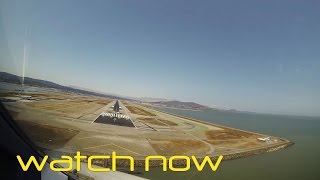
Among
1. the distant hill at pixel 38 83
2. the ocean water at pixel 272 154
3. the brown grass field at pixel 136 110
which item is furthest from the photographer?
the brown grass field at pixel 136 110

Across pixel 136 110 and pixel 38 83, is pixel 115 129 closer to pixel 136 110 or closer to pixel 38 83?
pixel 136 110

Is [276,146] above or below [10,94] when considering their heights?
below

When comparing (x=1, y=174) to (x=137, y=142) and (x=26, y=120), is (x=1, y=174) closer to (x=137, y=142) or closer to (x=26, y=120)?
(x=26, y=120)

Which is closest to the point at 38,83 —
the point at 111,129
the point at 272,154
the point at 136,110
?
the point at 111,129

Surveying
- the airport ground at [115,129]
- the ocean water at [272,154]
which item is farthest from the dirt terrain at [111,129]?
the ocean water at [272,154]

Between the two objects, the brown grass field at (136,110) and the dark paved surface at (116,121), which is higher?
the brown grass field at (136,110)

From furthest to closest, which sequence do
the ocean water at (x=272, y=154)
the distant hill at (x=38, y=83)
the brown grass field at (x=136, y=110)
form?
the brown grass field at (x=136, y=110), the distant hill at (x=38, y=83), the ocean water at (x=272, y=154)

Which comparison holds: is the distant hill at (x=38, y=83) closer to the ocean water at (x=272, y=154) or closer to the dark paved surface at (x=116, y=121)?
the dark paved surface at (x=116, y=121)

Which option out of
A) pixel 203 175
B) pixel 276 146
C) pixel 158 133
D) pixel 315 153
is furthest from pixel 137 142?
pixel 315 153
